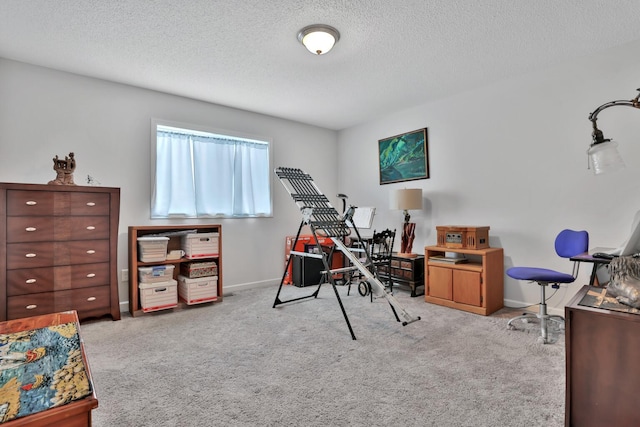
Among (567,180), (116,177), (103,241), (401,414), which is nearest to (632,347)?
(401,414)

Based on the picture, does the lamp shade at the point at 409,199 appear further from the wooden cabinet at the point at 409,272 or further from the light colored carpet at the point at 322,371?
the light colored carpet at the point at 322,371

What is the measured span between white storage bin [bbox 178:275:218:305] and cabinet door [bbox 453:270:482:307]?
2.81 meters

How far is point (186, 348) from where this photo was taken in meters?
2.59

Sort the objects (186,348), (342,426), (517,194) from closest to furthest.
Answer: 1. (342,426)
2. (186,348)
3. (517,194)

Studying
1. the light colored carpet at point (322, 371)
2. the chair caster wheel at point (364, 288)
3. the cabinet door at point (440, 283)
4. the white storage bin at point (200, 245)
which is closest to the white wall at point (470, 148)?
the white storage bin at point (200, 245)

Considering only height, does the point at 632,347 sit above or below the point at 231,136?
below

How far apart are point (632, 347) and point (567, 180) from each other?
8.28 feet

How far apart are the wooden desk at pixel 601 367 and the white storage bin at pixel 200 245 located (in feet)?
11.4

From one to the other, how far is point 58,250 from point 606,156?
14.0 ft

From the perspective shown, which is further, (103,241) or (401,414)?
(103,241)

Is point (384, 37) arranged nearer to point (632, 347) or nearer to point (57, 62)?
point (632, 347)

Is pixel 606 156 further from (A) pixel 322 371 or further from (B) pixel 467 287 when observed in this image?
(A) pixel 322 371

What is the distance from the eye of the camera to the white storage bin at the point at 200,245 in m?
3.75

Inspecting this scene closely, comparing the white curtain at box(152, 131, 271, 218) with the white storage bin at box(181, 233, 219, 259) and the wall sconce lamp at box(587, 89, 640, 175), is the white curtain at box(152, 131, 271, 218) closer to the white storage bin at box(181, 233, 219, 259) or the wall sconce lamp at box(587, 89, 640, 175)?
the white storage bin at box(181, 233, 219, 259)
